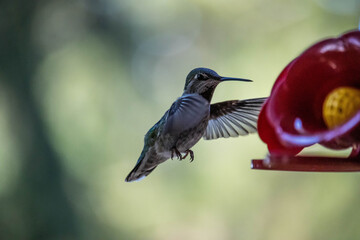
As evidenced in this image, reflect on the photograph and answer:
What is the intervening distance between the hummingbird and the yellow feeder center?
0.35 m

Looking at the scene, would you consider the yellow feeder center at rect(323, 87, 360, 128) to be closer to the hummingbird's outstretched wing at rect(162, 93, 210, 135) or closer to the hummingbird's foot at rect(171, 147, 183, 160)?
the hummingbird's outstretched wing at rect(162, 93, 210, 135)

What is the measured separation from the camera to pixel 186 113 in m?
2.00

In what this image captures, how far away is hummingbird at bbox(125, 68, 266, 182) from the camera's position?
2.07 metres

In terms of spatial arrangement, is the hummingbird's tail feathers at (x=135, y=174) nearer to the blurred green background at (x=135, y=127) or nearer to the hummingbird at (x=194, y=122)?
the hummingbird at (x=194, y=122)

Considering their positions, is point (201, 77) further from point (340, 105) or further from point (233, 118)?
point (340, 105)

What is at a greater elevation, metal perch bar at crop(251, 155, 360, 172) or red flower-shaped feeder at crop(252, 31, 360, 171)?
red flower-shaped feeder at crop(252, 31, 360, 171)

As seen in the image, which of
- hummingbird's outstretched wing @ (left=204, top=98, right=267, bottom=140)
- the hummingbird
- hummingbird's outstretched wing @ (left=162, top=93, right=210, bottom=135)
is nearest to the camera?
hummingbird's outstretched wing @ (left=162, top=93, right=210, bottom=135)

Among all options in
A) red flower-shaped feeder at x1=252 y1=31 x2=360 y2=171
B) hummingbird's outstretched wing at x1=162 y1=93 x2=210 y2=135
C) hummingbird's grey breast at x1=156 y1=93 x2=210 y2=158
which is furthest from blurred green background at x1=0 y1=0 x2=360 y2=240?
red flower-shaped feeder at x1=252 y1=31 x2=360 y2=171

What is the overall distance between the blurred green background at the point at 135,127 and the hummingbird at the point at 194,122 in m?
3.17

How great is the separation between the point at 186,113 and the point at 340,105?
1.98 ft

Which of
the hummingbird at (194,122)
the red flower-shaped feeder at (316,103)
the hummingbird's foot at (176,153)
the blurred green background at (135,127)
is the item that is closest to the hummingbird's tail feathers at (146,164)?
the hummingbird at (194,122)

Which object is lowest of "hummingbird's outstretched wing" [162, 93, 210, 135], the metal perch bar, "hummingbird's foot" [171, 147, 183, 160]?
the metal perch bar

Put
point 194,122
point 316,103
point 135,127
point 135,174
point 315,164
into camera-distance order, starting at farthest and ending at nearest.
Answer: point 135,127, point 135,174, point 194,122, point 316,103, point 315,164

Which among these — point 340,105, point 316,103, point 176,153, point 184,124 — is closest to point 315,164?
point 340,105
